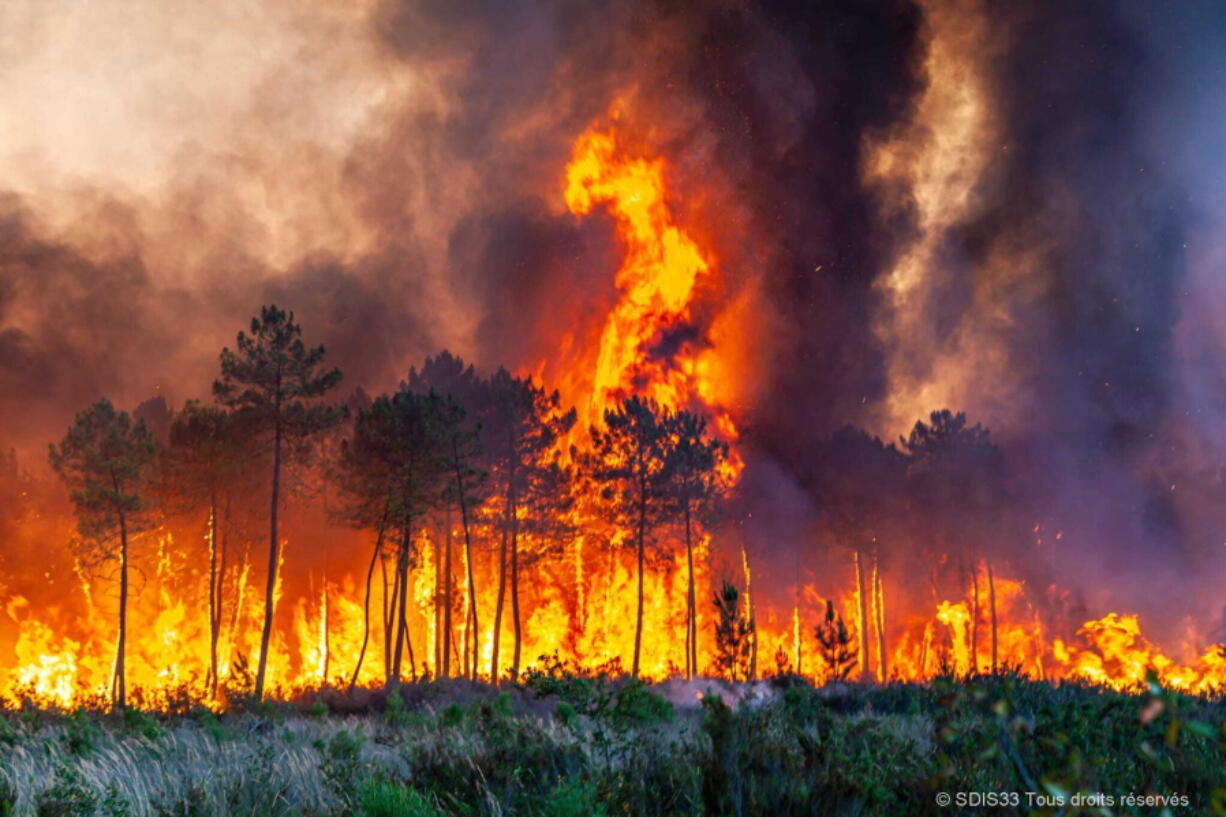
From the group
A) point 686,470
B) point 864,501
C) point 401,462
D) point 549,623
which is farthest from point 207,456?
point 864,501

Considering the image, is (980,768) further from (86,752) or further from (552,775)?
(86,752)

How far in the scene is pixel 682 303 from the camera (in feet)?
290

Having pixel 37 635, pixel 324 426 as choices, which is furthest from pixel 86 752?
pixel 37 635

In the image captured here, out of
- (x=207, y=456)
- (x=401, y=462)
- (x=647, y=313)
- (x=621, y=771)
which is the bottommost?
(x=621, y=771)

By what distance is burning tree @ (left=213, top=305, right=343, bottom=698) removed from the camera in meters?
33.1

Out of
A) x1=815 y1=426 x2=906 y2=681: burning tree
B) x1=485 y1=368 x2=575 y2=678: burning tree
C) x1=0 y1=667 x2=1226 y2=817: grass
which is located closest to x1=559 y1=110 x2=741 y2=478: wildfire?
x1=815 y1=426 x2=906 y2=681: burning tree

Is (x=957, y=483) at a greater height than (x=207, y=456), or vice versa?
(x=957, y=483)

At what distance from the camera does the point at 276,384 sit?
3344 centimetres

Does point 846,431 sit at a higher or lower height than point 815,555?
higher

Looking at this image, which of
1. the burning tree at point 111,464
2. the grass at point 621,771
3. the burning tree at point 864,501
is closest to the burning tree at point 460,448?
the burning tree at point 111,464

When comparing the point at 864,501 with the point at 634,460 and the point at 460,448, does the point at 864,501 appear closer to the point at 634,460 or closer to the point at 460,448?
the point at 634,460

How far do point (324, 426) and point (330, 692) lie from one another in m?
15.0

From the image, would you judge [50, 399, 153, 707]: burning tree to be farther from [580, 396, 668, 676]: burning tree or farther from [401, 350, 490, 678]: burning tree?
[580, 396, 668, 676]: burning tree

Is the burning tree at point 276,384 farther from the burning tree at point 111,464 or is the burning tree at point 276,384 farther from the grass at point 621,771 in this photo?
the grass at point 621,771
